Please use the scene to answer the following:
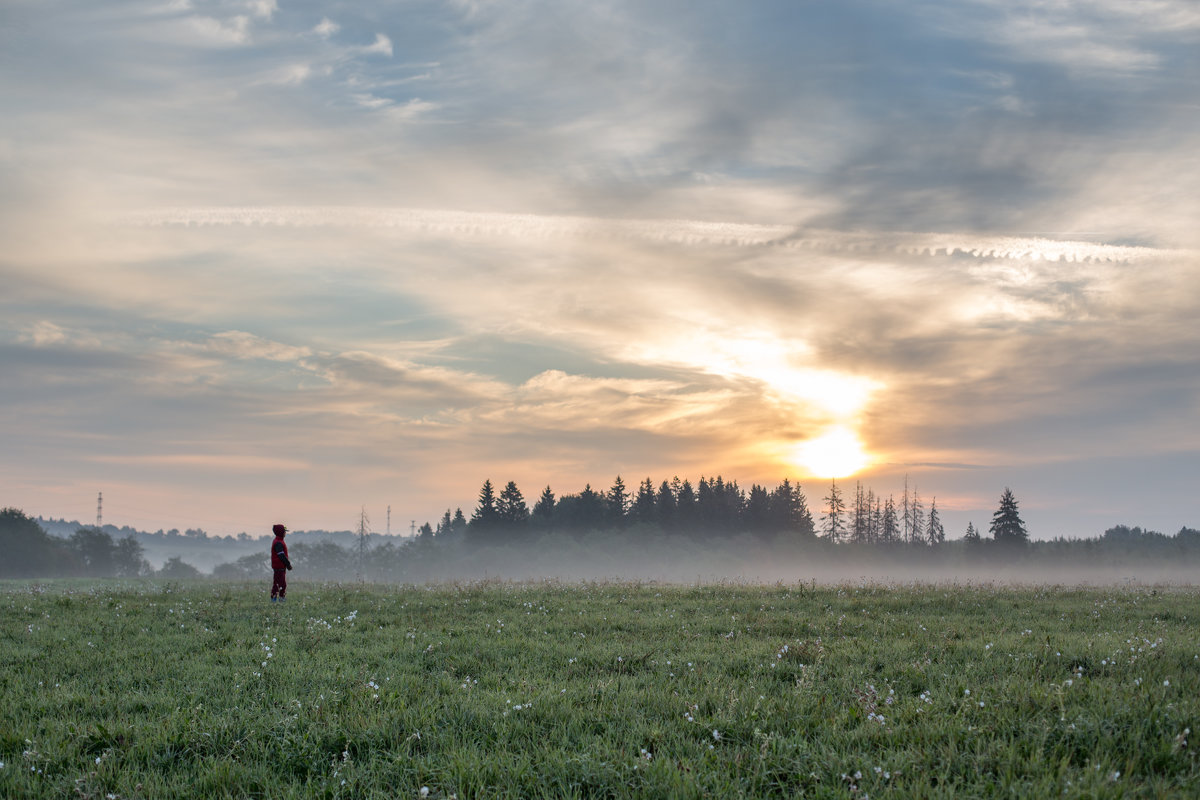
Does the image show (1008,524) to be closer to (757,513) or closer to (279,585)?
(757,513)

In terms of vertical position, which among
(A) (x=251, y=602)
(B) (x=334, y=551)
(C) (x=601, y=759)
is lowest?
(B) (x=334, y=551)

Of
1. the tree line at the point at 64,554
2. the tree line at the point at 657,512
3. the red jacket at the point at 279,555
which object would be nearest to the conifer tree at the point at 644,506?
the tree line at the point at 657,512

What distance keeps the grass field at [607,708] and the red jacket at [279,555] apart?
6533mm

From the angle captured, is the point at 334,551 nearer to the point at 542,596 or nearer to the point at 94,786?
the point at 542,596

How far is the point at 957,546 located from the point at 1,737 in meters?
148

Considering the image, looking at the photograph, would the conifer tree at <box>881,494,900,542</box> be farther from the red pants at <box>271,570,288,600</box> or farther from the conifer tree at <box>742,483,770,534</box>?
the red pants at <box>271,570,288,600</box>

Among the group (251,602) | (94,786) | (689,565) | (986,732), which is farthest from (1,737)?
(689,565)

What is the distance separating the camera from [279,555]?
74.9ft

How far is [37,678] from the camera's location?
11.3 metres

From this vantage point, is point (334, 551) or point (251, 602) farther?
point (334, 551)

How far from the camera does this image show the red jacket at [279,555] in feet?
74.1

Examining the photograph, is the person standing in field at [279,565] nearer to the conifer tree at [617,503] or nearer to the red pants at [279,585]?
the red pants at [279,585]

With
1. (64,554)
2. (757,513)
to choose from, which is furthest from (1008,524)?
(64,554)

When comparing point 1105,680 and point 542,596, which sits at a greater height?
point 1105,680
